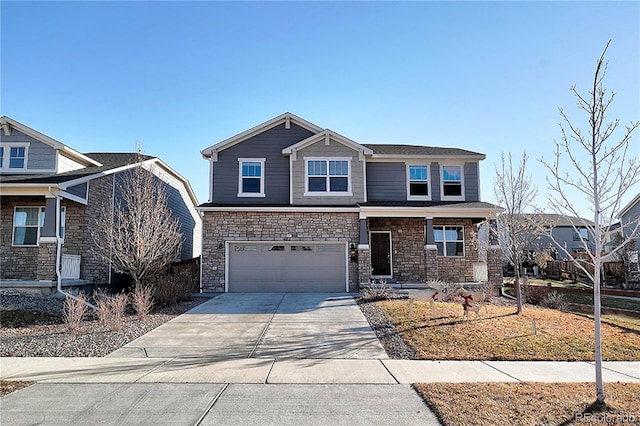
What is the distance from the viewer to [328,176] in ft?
57.6

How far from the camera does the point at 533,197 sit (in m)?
12.2

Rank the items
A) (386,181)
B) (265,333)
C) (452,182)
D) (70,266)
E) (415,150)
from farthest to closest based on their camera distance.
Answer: (415,150)
(452,182)
(386,181)
(70,266)
(265,333)

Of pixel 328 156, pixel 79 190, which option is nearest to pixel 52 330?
pixel 79 190

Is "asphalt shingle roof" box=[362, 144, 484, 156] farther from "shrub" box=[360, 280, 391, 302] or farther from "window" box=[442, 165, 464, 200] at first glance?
"shrub" box=[360, 280, 391, 302]

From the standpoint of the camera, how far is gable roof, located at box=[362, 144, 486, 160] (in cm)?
1802

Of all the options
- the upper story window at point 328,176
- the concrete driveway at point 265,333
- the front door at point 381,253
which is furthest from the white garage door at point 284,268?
the concrete driveway at point 265,333

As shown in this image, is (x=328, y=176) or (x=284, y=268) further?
(x=328, y=176)

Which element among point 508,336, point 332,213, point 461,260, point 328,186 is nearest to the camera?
point 508,336

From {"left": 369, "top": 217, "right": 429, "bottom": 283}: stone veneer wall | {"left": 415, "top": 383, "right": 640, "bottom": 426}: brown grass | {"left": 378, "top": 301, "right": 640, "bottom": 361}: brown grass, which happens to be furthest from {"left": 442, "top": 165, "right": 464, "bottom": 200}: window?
{"left": 415, "top": 383, "right": 640, "bottom": 426}: brown grass

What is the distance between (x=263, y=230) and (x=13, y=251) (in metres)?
9.38

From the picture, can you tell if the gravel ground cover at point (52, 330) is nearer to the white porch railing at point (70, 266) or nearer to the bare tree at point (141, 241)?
the white porch railing at point (70, 266)

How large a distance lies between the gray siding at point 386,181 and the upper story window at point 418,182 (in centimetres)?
23

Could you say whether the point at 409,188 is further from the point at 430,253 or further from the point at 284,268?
the point at 284,268

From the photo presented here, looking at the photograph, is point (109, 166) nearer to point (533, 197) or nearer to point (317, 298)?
point (317, 298)
